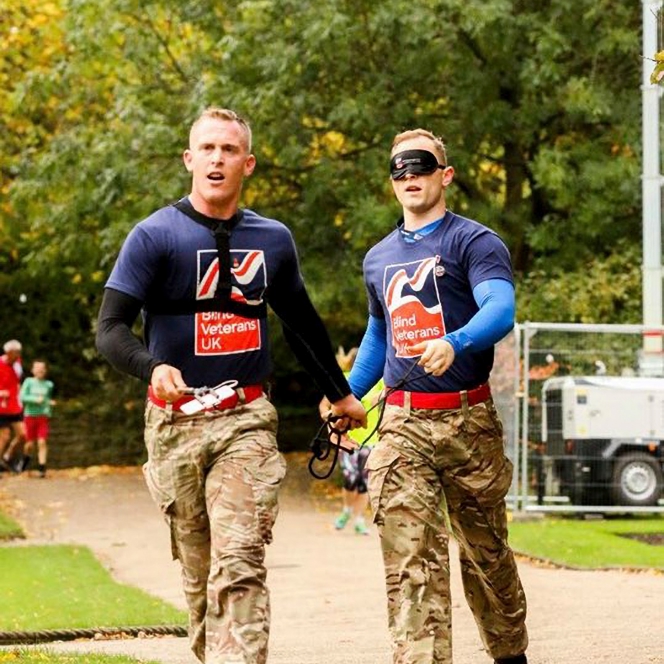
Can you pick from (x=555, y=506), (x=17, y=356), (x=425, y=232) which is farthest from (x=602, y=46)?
(x=425, y=232)

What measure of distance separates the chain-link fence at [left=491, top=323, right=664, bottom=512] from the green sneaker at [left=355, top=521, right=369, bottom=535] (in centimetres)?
169

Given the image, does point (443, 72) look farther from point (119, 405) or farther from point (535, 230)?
point (119, 405)

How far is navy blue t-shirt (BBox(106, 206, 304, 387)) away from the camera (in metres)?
6.68

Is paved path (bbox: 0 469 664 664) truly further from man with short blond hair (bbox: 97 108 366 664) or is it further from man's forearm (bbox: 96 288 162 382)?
man's forearm (bbox: 96 288 162 382)

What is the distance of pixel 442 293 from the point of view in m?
7.28

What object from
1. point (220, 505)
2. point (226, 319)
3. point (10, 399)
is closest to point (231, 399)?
point (226, 319)

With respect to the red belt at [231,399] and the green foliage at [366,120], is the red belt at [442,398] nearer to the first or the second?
the red belt at [231,399]

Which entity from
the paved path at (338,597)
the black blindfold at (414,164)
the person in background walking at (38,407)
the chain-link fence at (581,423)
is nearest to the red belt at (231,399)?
the black blindfold at (414,164)

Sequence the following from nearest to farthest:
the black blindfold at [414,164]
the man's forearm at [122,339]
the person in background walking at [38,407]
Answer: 1. the man's forearm at [122,339]
2. the black blindfold at [414,164]
3. the person in background walking at [38,407]

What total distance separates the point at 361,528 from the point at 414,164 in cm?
1187

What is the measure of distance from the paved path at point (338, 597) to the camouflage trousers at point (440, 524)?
1.04 metres

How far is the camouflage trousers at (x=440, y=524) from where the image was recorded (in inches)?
275

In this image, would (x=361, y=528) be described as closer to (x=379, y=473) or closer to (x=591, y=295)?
(x=591, y=295)

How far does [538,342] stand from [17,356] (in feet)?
37.8
